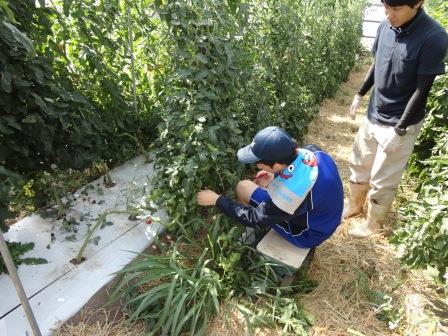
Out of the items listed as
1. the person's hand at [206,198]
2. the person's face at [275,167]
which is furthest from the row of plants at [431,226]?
the person's hand at [206,198]

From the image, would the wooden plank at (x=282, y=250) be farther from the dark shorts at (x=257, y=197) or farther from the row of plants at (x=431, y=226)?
the row of plants at (x=431, y=226)

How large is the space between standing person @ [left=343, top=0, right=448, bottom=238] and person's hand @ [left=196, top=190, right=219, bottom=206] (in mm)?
1256

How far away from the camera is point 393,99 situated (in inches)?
96.5

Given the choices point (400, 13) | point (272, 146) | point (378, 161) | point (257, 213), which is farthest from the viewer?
point (378, 161)

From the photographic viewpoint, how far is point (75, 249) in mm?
2266

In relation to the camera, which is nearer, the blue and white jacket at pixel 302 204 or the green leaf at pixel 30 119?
the blue and white jacket at pixel 302 204

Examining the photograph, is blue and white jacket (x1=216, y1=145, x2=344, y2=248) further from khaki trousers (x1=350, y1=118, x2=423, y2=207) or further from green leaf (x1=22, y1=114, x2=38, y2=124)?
green leaf (x1=22, y1=114, x2=38, y2=124)

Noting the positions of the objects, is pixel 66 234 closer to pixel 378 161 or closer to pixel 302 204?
pixel 302 204

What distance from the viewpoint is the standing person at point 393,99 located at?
215 cm

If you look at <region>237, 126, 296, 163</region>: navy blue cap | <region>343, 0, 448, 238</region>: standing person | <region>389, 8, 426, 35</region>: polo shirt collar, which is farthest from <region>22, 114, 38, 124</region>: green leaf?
<region>389, 8, 426, 35</region>: polo shirt collar

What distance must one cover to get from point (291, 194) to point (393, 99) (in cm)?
112

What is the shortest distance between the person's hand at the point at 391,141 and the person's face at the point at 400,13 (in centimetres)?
69

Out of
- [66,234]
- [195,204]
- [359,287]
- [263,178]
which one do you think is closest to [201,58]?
[195,204]

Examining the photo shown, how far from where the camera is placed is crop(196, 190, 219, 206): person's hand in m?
2.19
